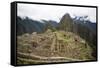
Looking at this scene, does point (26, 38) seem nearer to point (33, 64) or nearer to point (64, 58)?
point (33, 64)

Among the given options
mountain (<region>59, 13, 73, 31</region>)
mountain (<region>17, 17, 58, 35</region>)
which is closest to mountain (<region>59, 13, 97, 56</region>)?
mountain (<region>59, 13, 73, 31</region>)

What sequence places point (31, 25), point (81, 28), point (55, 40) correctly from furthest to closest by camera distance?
point (81, 28)
point (55, 40)
point (31, 25)

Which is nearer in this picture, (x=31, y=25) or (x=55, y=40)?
(x=31, y=25)

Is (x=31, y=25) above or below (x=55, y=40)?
above

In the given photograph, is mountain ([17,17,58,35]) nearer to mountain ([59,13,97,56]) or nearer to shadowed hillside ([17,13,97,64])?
shadowed hillside ([17,13,97,64])

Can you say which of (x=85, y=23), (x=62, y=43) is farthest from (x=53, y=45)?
(x=85, y=23)

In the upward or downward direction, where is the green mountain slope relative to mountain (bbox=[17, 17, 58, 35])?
downward

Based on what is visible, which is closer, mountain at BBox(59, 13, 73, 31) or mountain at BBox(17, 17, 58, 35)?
mountain at BBox(17, 17, 58, 35)

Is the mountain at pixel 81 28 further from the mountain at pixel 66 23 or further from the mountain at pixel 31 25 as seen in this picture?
the mountain at pixel 31 25

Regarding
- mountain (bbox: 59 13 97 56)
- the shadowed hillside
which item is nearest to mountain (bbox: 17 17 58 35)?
the shadowed hillside

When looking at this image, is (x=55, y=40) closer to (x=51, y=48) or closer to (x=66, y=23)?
(x=51, y=48)

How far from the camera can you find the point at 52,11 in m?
2.45

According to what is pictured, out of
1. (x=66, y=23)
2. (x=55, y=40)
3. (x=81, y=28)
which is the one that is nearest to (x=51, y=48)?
(x=55, y=40)

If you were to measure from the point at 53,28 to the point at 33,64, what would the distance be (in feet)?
1.38
